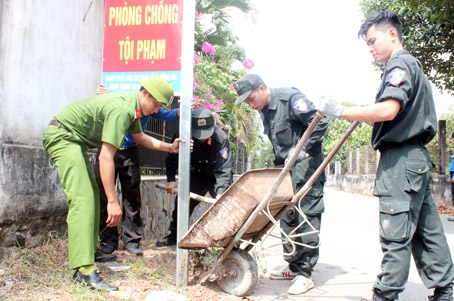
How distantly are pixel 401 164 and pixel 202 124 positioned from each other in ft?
6.39

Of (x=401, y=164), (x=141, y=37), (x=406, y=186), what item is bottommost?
(x=406, y=186)

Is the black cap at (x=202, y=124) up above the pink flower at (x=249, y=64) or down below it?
below

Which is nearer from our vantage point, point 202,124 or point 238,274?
point 238,274

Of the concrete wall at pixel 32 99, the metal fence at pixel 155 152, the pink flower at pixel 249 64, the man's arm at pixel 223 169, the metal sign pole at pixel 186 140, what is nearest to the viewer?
the metal sign pole at pixel 186 140

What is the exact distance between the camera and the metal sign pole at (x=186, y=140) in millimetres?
3221

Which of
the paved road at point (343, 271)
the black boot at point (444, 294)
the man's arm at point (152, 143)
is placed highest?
the man's arm at point (152, 143)

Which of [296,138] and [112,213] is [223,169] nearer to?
[296,138]

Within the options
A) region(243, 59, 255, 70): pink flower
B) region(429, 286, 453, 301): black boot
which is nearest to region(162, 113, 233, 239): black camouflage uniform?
region(429, 286, 453, 301): black boot

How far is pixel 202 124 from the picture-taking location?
3984 millimetres

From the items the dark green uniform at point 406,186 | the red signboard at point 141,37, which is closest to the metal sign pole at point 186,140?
the red signboard at point 141,37

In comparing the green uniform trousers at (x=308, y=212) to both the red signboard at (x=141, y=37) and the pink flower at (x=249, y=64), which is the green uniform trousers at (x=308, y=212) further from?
the pink flower at (x=249, y=64)

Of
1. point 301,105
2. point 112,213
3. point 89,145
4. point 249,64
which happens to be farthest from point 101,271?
point 249,64

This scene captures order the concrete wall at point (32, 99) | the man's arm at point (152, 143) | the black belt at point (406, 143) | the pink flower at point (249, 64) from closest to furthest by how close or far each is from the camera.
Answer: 1. the black belt at point (406, 143)
2. the concrete wall at point (32, 99)
3. the man's arm at point (152, 143)
4. the pink flower at point (249, 64)

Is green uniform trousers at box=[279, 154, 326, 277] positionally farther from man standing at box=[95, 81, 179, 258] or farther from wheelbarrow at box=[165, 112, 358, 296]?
man standing at box=[95, 81, 179, 258]
